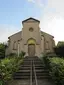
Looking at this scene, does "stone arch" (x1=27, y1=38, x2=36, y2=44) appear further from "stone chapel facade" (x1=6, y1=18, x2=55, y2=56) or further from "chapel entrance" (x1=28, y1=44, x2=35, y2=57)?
"chapel entrance" (x1=28, y1=44, x2=35, y2=57)

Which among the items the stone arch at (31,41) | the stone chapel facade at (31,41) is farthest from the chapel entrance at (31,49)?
the stone arch at (31,41)

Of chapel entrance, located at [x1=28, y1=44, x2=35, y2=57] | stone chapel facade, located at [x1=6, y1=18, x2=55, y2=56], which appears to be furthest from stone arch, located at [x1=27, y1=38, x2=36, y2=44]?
chapel entrance, located at [x1=28, y1=44, x2=35, y2=57]

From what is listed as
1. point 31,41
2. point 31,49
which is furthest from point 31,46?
point 31,41

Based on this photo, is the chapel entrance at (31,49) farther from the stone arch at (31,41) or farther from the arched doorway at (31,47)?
the stone arch at (31,41)

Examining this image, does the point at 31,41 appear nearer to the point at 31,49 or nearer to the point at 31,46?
the point at 31,46

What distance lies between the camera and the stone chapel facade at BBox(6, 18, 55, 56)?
3759cm

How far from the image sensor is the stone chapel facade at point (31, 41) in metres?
37.6

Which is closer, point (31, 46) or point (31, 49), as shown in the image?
point (31, 49)

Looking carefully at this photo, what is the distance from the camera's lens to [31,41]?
38.4m

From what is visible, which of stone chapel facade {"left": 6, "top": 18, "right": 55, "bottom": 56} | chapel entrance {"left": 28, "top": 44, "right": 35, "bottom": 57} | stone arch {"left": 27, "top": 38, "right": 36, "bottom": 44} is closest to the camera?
stone chapel facade {"left": 6, "top": 18, "right": 55, "bottom": 56}

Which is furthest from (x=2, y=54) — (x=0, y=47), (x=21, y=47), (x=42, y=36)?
(x=42, y=36)

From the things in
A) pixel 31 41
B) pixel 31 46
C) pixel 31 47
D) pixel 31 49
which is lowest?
pixel 31 49

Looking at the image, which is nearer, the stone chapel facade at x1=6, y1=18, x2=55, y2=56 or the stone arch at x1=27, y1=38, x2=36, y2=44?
the stone chapel facade at x1=6, y1=18, x2=55, y2=56

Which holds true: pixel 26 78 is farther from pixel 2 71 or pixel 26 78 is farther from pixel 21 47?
pixel 21 47
